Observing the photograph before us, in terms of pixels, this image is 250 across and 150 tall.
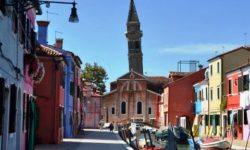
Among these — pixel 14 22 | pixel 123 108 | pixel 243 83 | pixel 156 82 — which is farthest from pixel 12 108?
pixel 156 82

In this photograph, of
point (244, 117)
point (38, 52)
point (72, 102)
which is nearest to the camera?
point (38, 52)

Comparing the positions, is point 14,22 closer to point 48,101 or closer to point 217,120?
point 48,101

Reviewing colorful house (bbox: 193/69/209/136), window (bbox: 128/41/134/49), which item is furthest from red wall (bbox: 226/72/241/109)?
window (bbox: 128/41/134/49)

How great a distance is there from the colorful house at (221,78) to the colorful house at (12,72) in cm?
3491

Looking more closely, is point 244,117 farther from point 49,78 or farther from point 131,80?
point 131,80

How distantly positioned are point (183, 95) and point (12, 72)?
190 feet

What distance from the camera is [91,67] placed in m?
112

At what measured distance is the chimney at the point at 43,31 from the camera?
133 ft

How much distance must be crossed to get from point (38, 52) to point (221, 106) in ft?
88.0

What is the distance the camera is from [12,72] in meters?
16.6

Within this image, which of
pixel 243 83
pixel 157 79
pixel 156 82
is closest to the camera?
pixel 243 83

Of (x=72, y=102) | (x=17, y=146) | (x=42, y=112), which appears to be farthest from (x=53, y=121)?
(x=72, y=102)

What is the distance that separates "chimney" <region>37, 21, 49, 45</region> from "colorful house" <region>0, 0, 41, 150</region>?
1873cm

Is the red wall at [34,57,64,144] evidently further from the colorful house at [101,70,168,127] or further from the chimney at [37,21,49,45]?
the colorful house at [101,70,168,127]
